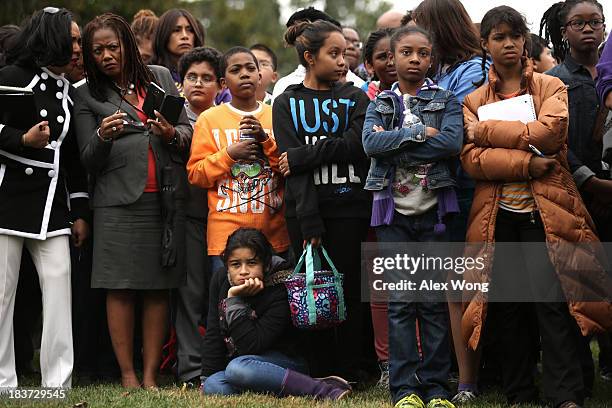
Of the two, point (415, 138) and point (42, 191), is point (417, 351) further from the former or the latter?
point (42, 191)

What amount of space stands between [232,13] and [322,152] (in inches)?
1148

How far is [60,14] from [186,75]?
1.30m

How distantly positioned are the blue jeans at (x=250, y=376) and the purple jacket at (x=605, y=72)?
2.48 m

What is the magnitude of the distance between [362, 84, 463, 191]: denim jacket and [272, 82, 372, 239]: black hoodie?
34 centimetres

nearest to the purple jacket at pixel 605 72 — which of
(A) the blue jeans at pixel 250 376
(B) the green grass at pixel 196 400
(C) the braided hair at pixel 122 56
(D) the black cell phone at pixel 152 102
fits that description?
(B) the green grass at pixel 196 400

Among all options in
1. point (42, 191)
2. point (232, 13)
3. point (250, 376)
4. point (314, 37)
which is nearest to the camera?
point (250, 376)

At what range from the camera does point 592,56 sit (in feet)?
22.4

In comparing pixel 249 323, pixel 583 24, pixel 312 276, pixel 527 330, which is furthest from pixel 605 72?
pixel 249 323

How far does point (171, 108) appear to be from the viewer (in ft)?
22.5

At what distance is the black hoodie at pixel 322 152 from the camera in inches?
250

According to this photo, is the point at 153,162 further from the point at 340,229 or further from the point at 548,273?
the point at 548,273

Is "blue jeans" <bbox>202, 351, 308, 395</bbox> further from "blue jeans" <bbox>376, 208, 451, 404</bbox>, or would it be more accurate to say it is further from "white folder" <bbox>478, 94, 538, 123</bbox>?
"white folder" <bbox>478, 94, 538, 123</bbox>

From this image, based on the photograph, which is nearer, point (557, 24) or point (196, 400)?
point (196, 400)

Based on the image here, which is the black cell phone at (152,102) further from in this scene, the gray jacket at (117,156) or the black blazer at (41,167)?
the black blazer at (41,167)
